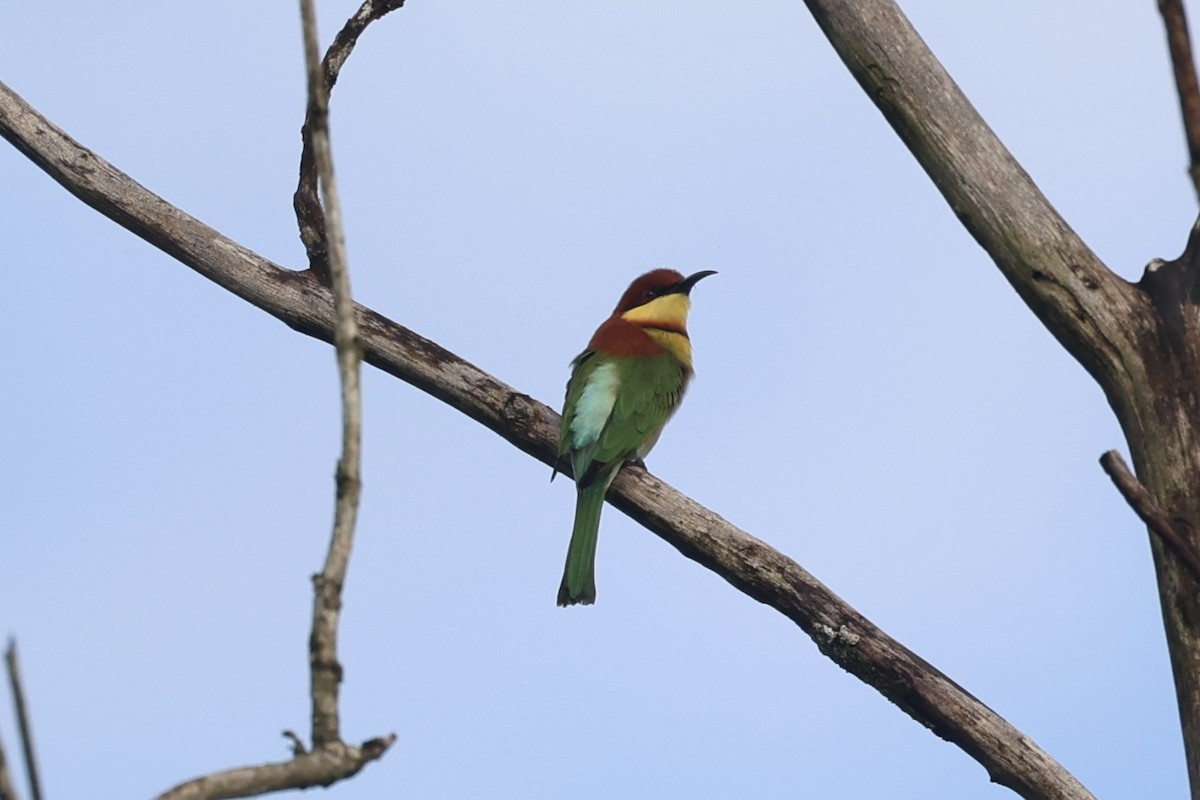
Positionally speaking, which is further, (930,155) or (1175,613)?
(930,155)

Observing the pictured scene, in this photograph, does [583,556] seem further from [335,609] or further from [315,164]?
[335,609]

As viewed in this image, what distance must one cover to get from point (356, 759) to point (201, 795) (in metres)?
0.20

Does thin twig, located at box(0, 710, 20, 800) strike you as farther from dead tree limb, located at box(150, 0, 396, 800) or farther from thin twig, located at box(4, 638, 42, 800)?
dead tree limb, located at box(150, 0, 396, 800)

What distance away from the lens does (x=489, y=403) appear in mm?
4020

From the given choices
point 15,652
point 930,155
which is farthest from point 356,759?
point 930,155

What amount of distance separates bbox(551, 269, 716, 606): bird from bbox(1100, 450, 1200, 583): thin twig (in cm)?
188

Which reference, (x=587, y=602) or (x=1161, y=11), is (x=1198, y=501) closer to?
(x=1161, y=11)

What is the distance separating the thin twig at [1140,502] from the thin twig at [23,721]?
213 centimetres

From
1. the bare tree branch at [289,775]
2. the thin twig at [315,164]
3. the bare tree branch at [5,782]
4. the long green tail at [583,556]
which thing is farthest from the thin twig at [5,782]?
the long green tail at [583,556]

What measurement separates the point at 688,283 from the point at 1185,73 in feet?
12.1

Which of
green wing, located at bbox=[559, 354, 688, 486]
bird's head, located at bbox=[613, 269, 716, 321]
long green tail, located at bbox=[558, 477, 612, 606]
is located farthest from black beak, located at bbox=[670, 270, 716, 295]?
long green tail, located at bbox=[558, 477, 612, 606]

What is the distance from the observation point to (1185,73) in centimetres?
239

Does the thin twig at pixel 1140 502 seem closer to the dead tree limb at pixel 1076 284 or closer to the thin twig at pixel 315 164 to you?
the dead tree limb at pixel 1076 284

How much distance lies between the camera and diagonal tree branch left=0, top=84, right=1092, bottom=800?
341 centimetres
